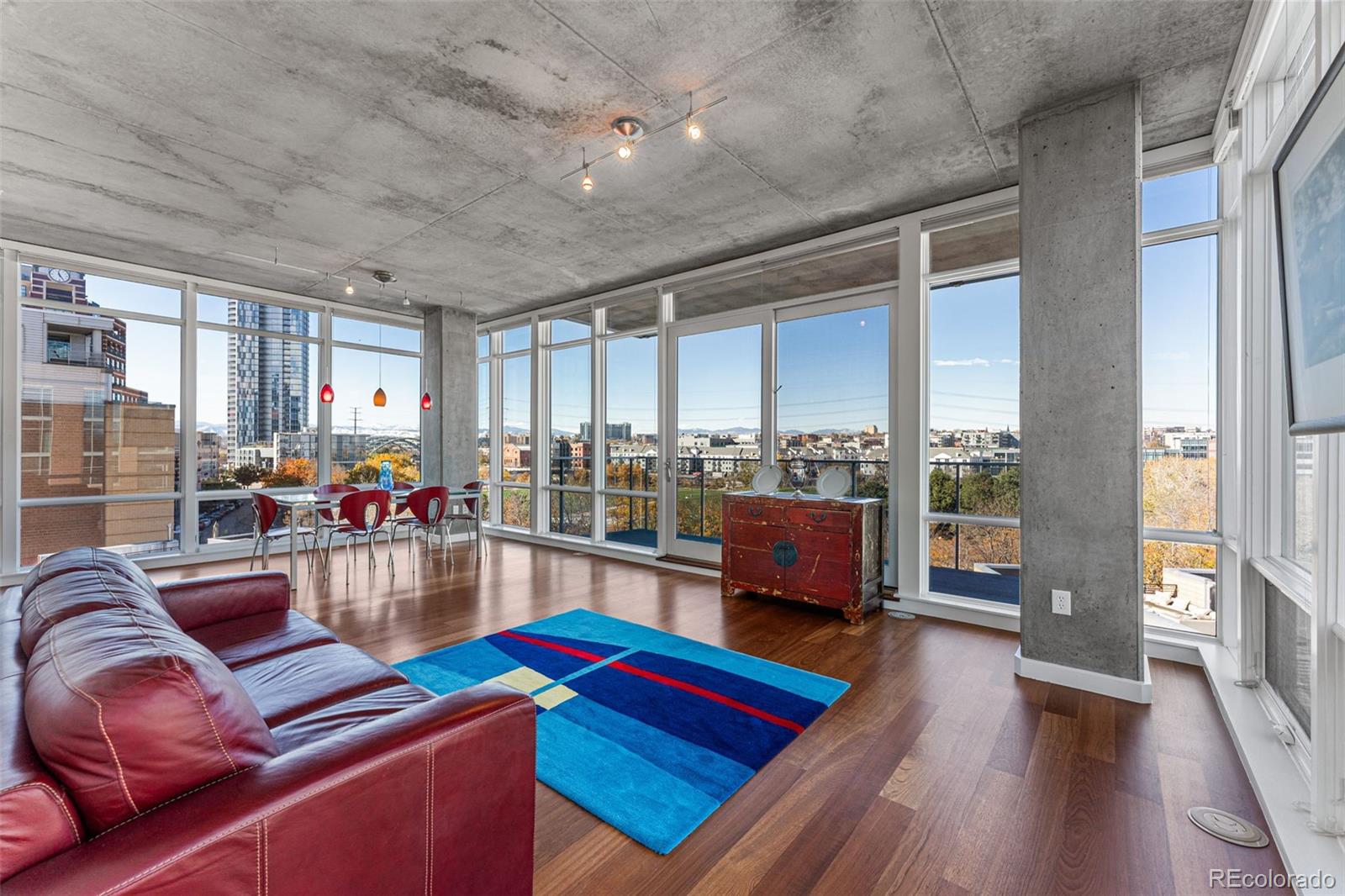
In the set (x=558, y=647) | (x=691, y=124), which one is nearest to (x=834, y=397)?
(x=691, y=124)

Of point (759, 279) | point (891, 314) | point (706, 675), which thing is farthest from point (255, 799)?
point (759, 279)

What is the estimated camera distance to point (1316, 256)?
1.52 m

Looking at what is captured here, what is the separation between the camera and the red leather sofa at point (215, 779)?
907 millimetres

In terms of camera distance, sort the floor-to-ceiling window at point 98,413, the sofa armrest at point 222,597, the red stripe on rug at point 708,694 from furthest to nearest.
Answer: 1. the floor-to-ceiling window at point 98,413
2. the red stripe on rug at point 708,694
3. the sofa armrest at point 222,597

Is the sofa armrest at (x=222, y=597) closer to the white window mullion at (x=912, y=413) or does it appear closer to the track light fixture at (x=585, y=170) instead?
the track light fixture at (x=585, y=170)

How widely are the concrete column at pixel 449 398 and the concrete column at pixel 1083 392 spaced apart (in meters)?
6.77

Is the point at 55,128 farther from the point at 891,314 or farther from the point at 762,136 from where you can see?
the point at 891,314

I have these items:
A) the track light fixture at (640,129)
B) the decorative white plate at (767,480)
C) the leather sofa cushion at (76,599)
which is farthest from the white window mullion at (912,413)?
the leather sofa cushion at (76,599)

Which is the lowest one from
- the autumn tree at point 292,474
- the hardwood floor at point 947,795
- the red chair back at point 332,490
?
the hardwood floor at point 947,795

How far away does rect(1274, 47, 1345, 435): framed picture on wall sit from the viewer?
139 cm

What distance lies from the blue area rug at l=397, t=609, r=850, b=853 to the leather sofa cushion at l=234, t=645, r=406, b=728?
2.53 ft

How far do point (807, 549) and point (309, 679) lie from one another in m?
3.39

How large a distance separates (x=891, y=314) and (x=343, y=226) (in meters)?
4.65

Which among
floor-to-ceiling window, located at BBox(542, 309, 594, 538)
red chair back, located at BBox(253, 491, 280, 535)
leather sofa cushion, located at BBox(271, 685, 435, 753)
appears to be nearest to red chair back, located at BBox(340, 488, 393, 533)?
red chair back, located at BBox(253, 491, 280, 535)
